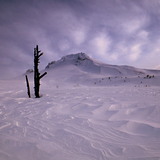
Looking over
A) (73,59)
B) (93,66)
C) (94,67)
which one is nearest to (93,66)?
(93,66)

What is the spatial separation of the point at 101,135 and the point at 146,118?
1552 mm

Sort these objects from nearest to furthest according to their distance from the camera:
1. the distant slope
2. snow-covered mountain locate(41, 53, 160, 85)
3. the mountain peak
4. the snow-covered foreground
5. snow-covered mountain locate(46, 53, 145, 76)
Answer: the snow-covered foreground, snow-covered mountain locate(41, 53, 160, 85), the distant slope, snow-covered mountain locate(46, 53, 145, 76), the mountain peak

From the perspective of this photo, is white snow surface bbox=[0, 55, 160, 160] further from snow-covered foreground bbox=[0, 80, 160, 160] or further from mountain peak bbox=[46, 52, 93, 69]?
mountain peak bbox=[46, 52, 93, 69]

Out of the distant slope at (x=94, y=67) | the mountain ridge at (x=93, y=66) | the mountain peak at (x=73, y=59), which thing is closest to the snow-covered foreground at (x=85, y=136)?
the distant slope at (x=94, y=67)

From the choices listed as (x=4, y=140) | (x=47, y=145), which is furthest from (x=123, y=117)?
(x=4, y=140)

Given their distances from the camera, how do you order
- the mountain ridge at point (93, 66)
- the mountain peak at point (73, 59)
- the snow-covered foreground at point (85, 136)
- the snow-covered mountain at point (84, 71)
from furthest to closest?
the mountain peak at point (73, 59), the mountain ridge at point (93, 66), the snow-covered mountain at point (84, 71), the snow-covered foreground at point (85, 136)

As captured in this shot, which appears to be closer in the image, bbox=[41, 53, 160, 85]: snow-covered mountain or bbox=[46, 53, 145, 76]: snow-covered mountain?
bbox=[41, 53, 160, 85]: snow-covered mountain

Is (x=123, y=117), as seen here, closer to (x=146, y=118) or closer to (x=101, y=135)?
(x=146, y=118)

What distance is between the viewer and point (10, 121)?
4.31 meters

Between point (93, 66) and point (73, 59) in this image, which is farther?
point (73, 59)

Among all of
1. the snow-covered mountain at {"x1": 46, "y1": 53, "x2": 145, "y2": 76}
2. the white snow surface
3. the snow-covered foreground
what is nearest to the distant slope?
the snow-covered mountain at {"x1": 46, "y1": 53, "x2": 145, "y2": 76}

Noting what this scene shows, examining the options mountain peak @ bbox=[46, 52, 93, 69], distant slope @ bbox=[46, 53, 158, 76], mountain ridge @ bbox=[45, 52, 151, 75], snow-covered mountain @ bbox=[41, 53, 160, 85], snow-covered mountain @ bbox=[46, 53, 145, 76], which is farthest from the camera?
mountain peak @ bbox=[46, 52, 93, 69]

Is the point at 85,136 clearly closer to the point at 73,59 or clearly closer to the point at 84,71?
the point at 84,71

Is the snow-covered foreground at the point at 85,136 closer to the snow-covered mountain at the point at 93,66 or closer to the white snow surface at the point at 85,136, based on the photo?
the white snow surface at the point at 85,136
